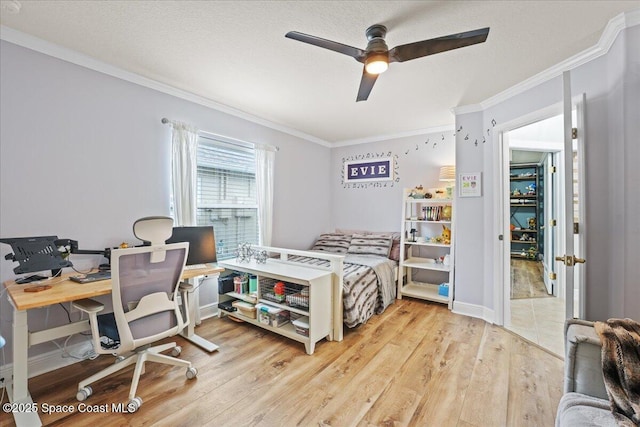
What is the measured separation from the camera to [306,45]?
1969 millimetres

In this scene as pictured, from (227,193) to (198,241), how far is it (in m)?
0.82

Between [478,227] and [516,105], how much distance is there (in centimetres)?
129

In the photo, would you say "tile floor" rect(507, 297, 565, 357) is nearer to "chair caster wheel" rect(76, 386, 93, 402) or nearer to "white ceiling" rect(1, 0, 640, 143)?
"white ceiling" rect(1, 0, 640, 143)

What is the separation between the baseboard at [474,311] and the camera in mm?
2992

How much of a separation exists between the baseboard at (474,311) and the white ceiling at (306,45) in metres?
2.30

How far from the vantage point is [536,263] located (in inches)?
222

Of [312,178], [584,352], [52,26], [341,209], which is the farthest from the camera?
[341,209]

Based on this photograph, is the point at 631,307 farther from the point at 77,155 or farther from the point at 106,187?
the point at 77,155

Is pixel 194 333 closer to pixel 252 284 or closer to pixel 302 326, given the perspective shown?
pixel 252 284

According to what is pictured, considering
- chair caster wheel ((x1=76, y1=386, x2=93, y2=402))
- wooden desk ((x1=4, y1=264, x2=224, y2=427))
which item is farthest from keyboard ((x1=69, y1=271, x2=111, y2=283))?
chair caster wheel ((x1=76, y1=386, x2=93, y2=402))

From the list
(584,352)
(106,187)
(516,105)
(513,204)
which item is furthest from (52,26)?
(513,204)

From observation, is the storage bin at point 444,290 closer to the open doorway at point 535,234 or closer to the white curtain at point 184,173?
the open doorway at point 535,234

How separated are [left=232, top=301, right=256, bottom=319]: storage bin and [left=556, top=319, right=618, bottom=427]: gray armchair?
7.70ft

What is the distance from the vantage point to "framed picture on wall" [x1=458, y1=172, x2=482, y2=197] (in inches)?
121
